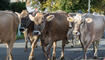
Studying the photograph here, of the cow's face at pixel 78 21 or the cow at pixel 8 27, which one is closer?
the cow at pixel 8 27

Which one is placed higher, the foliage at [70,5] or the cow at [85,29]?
the cow at [85,29]

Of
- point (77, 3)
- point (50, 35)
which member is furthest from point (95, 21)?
point (77, 3)

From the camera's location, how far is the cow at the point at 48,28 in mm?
10757

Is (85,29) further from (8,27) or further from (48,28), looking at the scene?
(8,27)

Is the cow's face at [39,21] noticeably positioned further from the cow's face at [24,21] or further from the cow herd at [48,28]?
the cow's face at [24,21]

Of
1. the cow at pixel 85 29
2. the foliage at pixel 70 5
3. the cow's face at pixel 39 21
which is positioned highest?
the cow's face at pixel 39 21

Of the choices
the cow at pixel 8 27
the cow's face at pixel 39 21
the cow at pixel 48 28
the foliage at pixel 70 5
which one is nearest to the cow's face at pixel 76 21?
the cow at pixel 48 28

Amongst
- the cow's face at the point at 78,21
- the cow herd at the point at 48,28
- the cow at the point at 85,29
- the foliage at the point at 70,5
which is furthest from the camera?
the foliage at the point at 70,5

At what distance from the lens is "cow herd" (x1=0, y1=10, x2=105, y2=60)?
10289 millimetres

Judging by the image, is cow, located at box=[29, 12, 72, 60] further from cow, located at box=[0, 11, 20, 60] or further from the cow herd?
cow, located at box=[0, 11, 20, 60]

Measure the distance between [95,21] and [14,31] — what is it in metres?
3.74

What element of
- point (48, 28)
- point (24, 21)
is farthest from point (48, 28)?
point (24, 21)

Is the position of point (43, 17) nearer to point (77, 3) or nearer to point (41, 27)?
point (41, 27)

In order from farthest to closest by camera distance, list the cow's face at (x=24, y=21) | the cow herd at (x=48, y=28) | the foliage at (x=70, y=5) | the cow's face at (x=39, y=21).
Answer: the foliage at (x=70, y=5), the cow's face at (x=24, y=21), the cow's face at (x=39, y=21), the cow herd at (x=48, y=28)
